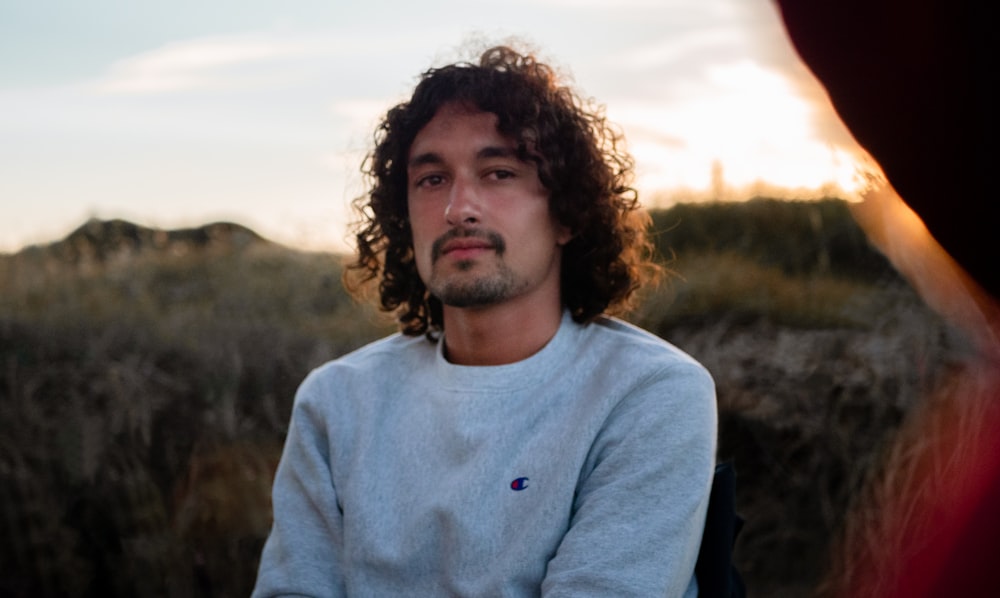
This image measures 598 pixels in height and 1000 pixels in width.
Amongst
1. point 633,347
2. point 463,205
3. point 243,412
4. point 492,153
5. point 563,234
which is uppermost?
point 492,153

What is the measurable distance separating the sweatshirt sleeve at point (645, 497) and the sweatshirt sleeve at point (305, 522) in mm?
646

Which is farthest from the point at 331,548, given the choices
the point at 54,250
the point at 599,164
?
the point at 54,250

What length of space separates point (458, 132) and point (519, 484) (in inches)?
39.5

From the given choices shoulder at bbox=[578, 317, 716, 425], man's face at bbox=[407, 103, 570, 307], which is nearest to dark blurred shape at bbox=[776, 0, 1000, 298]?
shoulder at bbox=[578, 317, 716, 425]

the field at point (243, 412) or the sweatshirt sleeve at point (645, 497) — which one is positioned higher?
the sweatshirt sleeve at point (645, 497)

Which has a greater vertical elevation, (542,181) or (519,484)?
(542,181)

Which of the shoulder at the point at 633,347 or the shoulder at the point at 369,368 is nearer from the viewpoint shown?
the shoulder at the point at 633,347

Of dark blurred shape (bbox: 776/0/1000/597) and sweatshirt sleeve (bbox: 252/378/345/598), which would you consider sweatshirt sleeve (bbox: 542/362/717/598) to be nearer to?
sweatshirt sleeve (bbox: 252/378/345/598)

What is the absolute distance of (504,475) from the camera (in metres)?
2.25

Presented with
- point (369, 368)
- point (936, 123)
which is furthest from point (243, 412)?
point (936, 123)

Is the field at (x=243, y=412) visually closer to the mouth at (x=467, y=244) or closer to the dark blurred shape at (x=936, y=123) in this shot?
the mouth at (x=467, y=244)

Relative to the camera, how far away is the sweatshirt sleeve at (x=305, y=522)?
7.89 ft

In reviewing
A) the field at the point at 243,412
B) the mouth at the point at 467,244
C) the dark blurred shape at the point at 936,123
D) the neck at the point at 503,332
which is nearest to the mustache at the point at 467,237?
the mouth at the point at 467,244

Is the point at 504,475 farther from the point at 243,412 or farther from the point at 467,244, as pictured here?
the point at 243,412
